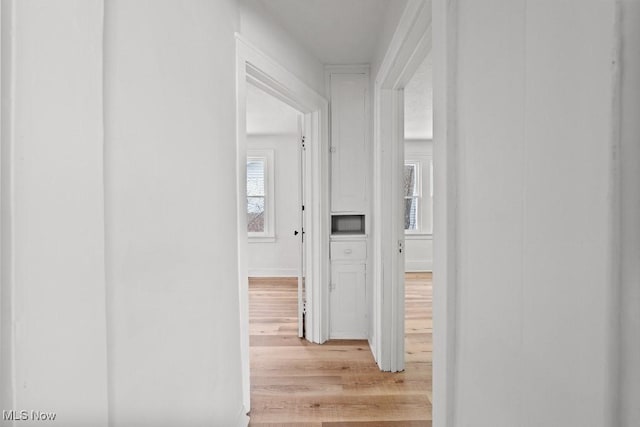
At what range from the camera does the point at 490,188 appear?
0.82m

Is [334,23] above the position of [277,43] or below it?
above

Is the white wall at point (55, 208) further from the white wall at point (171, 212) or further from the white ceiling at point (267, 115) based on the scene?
the white ceiling at point (267, 115)

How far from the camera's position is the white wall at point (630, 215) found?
44cm

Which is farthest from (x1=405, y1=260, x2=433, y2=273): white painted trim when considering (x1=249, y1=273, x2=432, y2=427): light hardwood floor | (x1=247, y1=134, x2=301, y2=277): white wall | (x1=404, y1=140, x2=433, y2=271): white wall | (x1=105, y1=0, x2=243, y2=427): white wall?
(x1=105, y1=0, x2=243, y2=427): white wall

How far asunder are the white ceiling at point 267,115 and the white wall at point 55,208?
2.92m

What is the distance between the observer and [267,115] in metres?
4.79

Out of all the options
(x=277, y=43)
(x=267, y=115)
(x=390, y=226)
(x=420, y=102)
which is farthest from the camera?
(x=267, y=115)

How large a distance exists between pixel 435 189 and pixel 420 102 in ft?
10.8

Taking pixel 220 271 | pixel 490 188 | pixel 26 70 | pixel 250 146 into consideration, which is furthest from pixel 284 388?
pixel 250 146

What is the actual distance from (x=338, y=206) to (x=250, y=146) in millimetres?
3400

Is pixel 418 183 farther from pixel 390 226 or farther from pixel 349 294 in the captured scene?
pixel 390 226

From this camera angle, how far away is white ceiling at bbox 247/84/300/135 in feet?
13.1

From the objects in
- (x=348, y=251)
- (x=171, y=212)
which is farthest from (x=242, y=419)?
(x=348, y=251)

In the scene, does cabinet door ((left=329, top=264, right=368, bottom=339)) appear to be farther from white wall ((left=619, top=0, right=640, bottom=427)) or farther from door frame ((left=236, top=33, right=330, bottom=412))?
white wall ((left=619, top=0, right=640, bottom=427))
